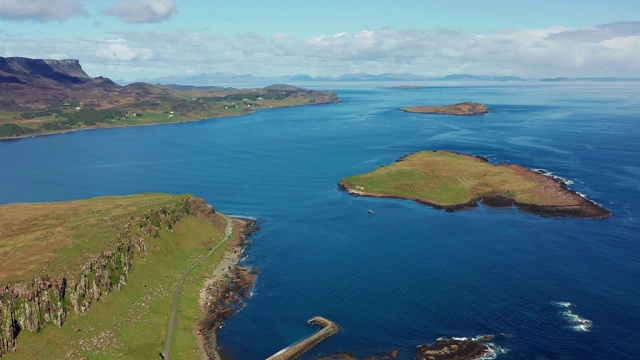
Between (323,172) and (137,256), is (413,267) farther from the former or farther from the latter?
(323,172)

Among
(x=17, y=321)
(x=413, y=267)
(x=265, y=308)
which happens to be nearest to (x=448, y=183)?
(x=413, y=267)

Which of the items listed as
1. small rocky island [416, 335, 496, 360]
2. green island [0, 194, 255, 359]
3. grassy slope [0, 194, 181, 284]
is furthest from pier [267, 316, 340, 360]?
grassy slope [0, 194, 181, 284]

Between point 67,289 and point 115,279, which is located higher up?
point 67,289

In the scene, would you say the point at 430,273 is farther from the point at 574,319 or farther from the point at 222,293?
the point at 222,293

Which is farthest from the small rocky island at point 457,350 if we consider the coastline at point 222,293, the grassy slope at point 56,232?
the grassy slope at point 56,232

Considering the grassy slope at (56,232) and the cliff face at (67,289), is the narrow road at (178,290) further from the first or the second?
the grassy slope at (56,232)

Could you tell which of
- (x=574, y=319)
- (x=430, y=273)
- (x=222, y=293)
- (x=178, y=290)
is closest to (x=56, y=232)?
(x=178, y=290)

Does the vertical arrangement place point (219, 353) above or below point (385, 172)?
below
